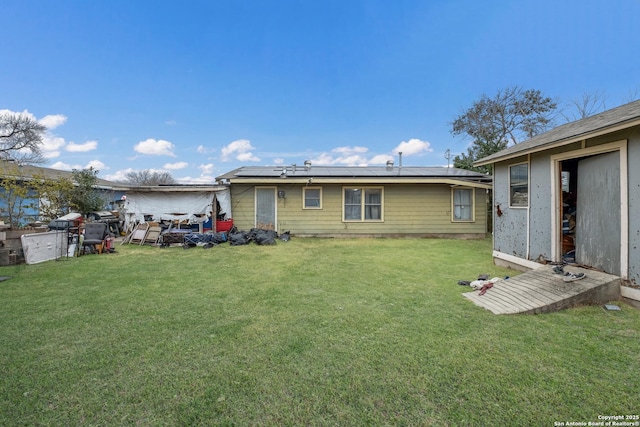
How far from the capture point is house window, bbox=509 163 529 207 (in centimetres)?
569

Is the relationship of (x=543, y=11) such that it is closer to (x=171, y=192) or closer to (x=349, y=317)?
(x=349, y=317)

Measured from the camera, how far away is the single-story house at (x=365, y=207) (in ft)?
35.7

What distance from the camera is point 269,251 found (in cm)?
800

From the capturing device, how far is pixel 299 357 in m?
2.44

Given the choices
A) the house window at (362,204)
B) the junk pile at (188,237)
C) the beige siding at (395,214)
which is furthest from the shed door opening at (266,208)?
the house window at (362,204)

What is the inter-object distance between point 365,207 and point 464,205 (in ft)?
13.1

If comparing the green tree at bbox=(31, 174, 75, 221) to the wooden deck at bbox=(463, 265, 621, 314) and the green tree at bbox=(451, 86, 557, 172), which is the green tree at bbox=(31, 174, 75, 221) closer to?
the wooden deck at bbox=(463, 265, 621, 314)

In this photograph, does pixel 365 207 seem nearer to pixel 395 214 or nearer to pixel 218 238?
Result: pixel 395 214

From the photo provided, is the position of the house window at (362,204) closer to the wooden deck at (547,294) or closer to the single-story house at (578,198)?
the single-story house at (578,198)

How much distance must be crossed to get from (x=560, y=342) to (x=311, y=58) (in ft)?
44.3

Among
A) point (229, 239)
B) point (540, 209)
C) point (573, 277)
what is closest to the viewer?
point (573, 277)

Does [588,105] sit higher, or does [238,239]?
[588,105]

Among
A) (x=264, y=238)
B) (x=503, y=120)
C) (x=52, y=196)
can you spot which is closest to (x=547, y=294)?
(x=264, y=238)

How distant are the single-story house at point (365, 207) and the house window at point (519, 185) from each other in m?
4.81
